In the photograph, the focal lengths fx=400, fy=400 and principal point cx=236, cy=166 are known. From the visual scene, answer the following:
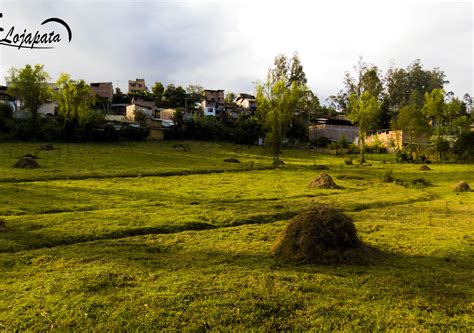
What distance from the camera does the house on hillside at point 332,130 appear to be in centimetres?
7431

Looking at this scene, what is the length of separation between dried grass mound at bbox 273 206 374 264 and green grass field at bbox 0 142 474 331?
16.8 inches

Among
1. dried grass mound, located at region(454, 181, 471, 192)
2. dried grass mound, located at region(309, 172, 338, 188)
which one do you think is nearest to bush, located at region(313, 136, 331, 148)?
dried grass mound, located at region(309, 172, 338, 188)

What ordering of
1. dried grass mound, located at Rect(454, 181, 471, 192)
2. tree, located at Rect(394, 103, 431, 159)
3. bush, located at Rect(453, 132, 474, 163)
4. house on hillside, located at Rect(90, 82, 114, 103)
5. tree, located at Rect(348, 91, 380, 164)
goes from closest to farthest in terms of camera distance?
1. dried grass mound, located at Rect(454, 181, 471, 192)
2. bush, located at Rect(453, 132, 474, 163)
3. tree, located at Rect(348, 91, 380, 164)
4. tree, located at Rect(394, 103, 431, 159)
5. house on hillside, located at Rect(90, 82, 114, 103)

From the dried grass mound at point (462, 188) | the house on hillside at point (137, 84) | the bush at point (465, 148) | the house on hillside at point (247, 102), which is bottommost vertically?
the dried grass mound at point (462, 188)

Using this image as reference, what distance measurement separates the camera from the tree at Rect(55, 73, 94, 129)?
56.2m

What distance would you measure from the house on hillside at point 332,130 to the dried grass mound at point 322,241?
63613mm

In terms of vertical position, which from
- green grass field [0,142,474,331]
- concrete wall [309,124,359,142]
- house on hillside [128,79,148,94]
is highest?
house on hillside [128,79,148,94]

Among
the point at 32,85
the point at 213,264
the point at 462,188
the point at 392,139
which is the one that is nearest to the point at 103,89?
the point at 32,85

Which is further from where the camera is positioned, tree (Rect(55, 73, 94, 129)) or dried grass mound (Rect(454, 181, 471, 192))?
tree (Rect(55, 73, 94, 129))

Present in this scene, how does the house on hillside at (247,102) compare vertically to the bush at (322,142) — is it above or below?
above

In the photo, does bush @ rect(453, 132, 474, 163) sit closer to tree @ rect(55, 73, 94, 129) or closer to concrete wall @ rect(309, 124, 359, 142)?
concrete wall @ rect(309, 124, 359, 142)

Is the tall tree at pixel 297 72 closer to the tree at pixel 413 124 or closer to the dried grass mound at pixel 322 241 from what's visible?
the tree at pixel 413 124

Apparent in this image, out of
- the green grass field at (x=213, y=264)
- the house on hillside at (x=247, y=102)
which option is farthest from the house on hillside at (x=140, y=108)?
the green grass field at (x=213, y=264)

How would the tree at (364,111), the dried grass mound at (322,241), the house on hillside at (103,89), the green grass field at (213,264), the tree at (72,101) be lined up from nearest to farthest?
1. the green grass field at (213,264)
2. the dried grass mound at (322,241)
3. the tree at (364,111)
4. the tree at (72,101)
5. the house on hillside at (103,89)
